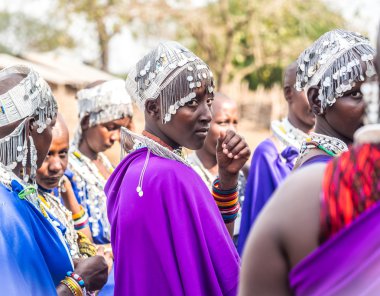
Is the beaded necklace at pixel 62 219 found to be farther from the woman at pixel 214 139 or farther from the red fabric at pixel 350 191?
the red fabric at pixel 350 191

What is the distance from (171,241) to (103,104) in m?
3.05

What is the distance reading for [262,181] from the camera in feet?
16.2

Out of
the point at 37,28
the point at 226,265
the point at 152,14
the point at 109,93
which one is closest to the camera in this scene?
the point at 226,265

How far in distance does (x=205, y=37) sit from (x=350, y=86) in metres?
19.0

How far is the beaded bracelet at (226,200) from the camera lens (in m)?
3.40

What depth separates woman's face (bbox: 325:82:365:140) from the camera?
2943mm

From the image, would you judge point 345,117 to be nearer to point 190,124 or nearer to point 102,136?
point 190,124

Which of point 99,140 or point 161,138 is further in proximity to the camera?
point 99,140

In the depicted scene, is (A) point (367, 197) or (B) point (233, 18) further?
(B) point (233, 18)

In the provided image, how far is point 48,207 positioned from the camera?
11.6 feet

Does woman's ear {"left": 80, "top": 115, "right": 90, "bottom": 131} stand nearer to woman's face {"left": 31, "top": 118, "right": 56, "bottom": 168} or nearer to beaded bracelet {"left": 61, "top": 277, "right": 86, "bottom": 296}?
woman's face {"left": 31, "top": 118, "right": 56, "bottom": 168}

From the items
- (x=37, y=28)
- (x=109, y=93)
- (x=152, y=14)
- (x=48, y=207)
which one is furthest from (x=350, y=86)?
(x=37, y=28)

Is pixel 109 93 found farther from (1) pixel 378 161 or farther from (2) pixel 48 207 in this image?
(1) pixel 378 161

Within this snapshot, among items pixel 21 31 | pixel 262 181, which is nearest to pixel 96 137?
pixel 262 181
